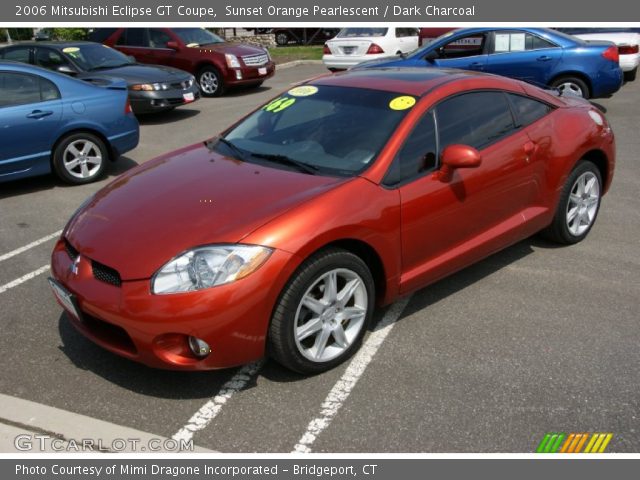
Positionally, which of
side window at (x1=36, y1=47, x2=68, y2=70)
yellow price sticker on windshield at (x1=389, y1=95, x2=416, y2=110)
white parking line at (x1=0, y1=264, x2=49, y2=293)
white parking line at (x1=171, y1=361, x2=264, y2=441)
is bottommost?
white parking line at (x1=171, y1=361, x2=264, y2=441)

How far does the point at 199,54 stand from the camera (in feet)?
43.2

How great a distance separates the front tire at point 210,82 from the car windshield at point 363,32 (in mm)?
3415

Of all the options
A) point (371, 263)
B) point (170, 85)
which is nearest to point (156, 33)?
point (170, 85)

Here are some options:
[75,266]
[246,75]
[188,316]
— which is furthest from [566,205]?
[246,75]

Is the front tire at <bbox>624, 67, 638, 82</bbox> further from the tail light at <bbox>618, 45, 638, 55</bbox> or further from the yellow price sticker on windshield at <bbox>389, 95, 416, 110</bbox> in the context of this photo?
the yellow price sticker on windshield at <bbox>389, 95, 416, 110</bbox>

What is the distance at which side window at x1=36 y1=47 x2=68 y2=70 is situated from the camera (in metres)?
10.4

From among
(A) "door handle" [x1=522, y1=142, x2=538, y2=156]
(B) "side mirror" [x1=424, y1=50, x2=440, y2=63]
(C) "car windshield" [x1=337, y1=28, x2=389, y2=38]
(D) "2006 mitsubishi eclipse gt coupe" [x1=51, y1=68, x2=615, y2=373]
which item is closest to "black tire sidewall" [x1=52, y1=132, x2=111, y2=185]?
(D) "2006 mitsubishi eclipse gt coupe" [x1=51, y1=68, x2=615, y2=373]

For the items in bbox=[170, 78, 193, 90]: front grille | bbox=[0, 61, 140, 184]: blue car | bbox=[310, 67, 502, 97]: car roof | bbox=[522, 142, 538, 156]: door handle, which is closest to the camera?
bbox=[310, 67, 502, 97]: car roof

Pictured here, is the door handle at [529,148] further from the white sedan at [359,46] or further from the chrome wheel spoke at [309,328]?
the white sedan at [359,46]

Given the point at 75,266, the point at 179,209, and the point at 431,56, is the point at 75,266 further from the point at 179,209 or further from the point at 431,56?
the point at 431,56

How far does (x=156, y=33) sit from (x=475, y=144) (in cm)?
1117

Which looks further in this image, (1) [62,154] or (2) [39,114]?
(1) [62,154]

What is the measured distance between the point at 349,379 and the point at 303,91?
2.13 m

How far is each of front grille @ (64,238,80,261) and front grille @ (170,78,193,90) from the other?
7.68 meters
